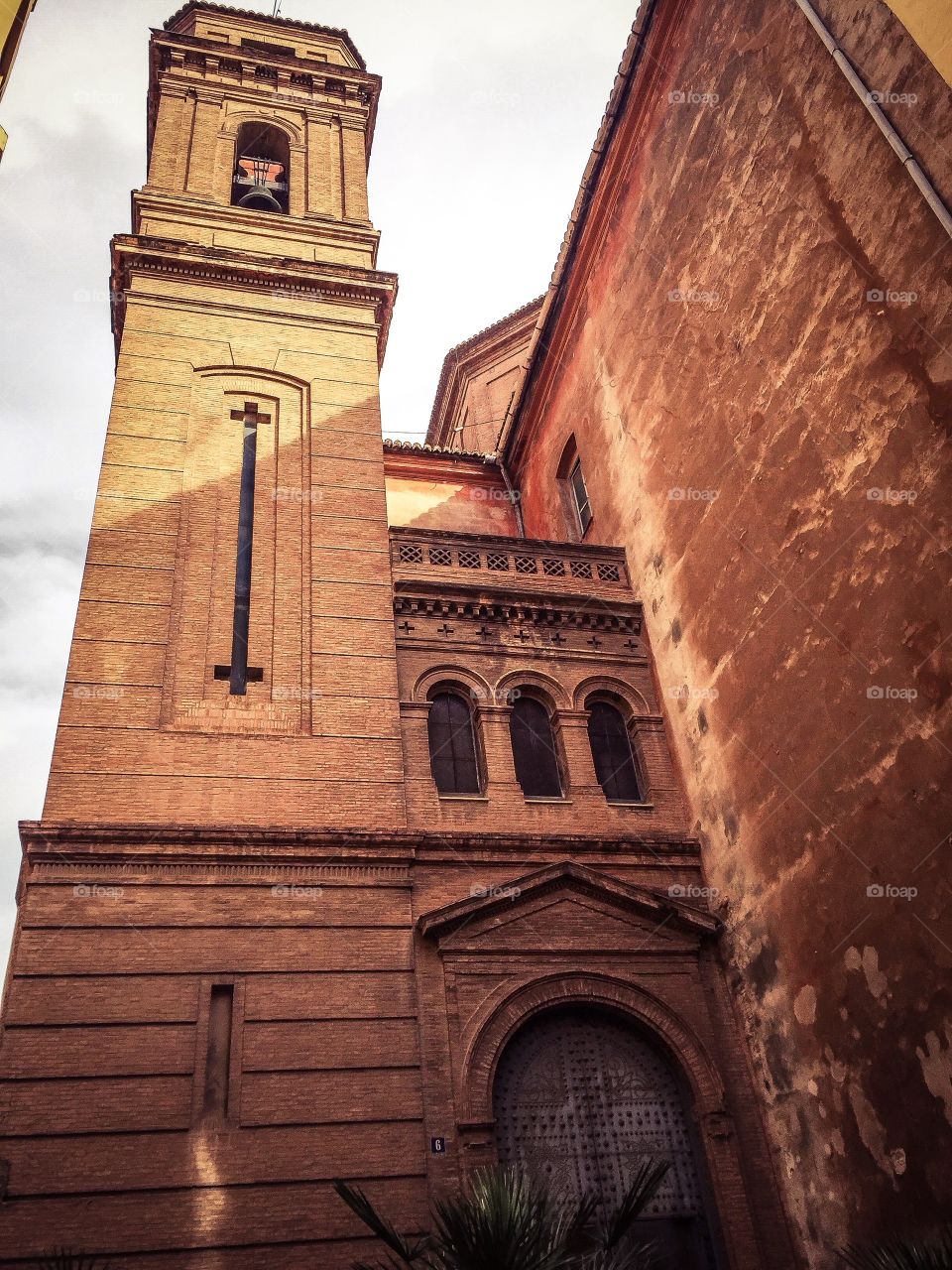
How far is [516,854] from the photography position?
11.1m

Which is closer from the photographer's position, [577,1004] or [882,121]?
[882,121]

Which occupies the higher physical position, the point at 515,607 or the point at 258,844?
the point at 515,607

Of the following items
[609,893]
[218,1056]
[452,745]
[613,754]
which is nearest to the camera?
[218,1056]

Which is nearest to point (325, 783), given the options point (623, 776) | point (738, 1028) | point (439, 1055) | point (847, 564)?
point (439, 1055)

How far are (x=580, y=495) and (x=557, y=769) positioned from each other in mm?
5940

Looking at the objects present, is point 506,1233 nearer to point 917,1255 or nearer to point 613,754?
point 917,1255

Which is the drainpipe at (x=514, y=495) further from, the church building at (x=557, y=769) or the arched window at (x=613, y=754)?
A: the arched window at (x=613, y=754)

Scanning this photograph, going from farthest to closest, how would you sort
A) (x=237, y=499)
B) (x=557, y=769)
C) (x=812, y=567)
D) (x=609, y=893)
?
1. (x=237, y=499)
2. (x=557, y=769)
3. (x=609, y=893)
4. (x=812, y=567)

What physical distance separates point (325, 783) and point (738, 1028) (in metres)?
5.02

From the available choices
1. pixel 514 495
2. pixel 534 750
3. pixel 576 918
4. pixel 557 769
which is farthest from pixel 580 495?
pixel 576 918

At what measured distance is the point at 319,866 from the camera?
10258 mm

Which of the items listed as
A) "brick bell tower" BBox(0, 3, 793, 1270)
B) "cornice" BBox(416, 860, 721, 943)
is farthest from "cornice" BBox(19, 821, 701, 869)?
"cornice" BBox(416, 860, 721, 943)

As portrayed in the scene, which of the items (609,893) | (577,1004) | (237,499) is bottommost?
(577,1004)

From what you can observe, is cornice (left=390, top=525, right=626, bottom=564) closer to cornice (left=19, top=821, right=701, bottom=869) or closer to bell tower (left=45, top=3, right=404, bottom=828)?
bell tower (left=45, top=3, right=404, bottom=828)
